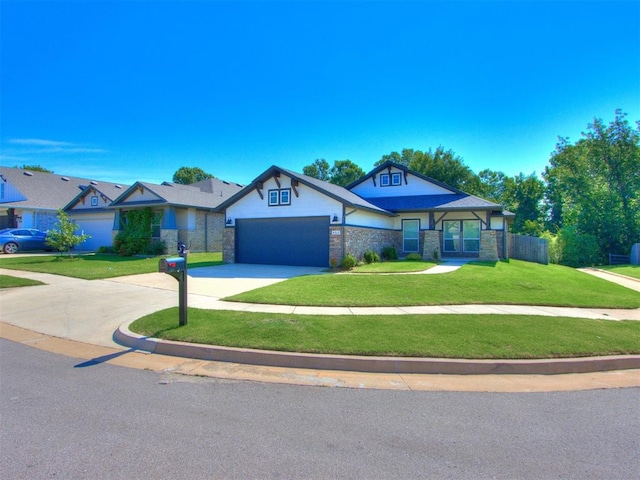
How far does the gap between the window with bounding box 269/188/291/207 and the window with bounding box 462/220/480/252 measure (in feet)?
36.6

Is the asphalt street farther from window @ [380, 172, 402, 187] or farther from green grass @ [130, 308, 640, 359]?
window @ [380, 172, 402, 187]

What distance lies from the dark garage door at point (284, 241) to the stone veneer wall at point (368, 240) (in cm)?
111

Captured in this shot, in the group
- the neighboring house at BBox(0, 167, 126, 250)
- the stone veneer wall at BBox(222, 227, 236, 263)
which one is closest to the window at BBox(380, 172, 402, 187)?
the stone veneer wall at BBox(222, 227, 236, 263)

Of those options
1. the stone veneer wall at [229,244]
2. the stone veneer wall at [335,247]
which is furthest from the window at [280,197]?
the stone veneer wall at [335,247]

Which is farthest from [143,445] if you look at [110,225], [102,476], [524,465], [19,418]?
[110,225]

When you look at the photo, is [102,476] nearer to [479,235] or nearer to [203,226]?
[479,235]

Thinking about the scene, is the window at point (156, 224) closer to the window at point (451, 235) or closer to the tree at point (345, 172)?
the window at point (451, 235)

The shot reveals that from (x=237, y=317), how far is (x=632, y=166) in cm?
4239

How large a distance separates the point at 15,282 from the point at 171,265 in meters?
9.84

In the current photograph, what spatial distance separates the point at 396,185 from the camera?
84.4 ft

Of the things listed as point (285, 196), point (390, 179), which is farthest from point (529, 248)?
point (285, 196)

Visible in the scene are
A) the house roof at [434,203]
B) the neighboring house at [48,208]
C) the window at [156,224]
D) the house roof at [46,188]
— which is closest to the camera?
the house roof at [434,203]

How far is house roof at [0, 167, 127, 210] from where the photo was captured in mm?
29859

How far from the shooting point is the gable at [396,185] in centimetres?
2495
